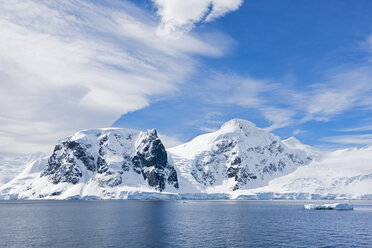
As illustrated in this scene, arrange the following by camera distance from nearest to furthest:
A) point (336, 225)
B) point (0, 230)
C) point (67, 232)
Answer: point (67, 232) < point (0, 230) < point (336, 225)

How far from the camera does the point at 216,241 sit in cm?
7462

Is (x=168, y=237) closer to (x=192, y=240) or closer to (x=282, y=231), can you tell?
(x=192, y=240)

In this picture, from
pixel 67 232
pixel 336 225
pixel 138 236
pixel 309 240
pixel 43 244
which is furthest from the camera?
pixel 336 225

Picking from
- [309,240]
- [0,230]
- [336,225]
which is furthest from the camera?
[336,225]

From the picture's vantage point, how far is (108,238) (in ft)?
257

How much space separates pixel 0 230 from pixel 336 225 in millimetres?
98025

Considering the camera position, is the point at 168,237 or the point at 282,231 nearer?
the point at 168,237

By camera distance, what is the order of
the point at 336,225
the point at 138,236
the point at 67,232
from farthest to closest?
the point at 336,225, the point at 67,232, the point at 138,236

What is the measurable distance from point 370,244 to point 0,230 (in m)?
93.6

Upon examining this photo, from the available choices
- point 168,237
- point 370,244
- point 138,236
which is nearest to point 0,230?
point 138,236

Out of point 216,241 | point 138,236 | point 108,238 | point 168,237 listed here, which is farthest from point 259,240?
point 108,238

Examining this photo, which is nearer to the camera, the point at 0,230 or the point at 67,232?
the point at 67,232

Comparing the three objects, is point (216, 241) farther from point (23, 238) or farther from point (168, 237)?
point (23, 238)

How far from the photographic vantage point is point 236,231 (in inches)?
3536
